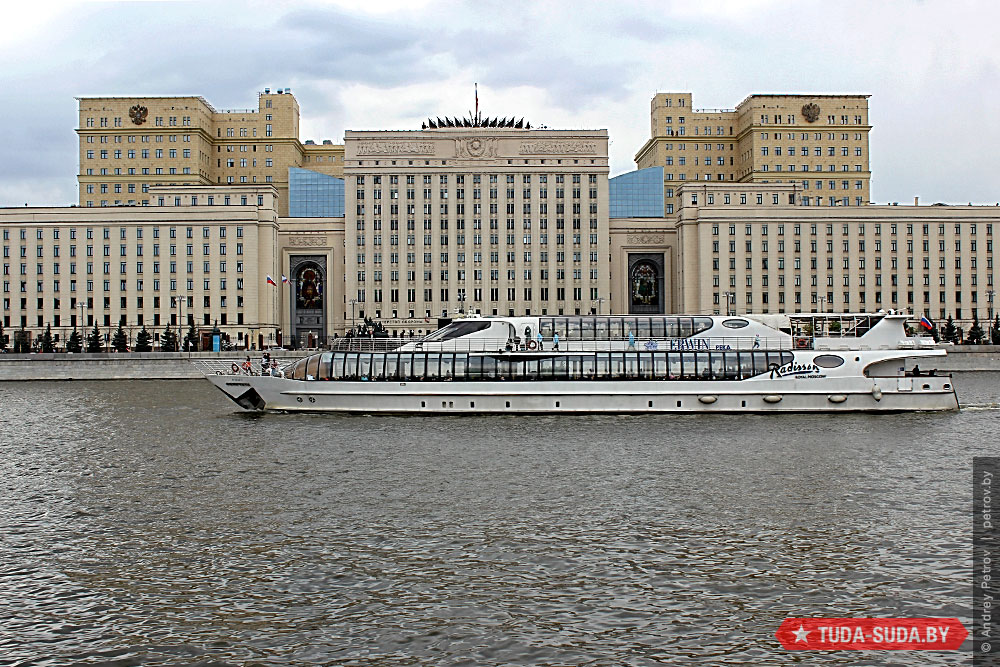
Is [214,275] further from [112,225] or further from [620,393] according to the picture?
[620,393]

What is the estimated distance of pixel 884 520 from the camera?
27.8 meters

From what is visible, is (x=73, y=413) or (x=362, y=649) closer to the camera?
(x=362, y=649)

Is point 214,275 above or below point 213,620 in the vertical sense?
above

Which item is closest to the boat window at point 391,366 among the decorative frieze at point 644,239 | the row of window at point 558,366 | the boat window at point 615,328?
the row of window at point 558,366

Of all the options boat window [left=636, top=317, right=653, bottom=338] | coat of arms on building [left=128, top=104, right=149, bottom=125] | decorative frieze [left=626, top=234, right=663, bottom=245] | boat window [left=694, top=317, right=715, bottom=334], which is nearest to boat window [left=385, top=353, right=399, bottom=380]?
boat window [left=636, top=317, right=653, bottom=338]

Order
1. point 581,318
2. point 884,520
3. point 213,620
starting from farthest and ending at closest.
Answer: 1. point 581,318
2. point 884,520
3. point 213,620

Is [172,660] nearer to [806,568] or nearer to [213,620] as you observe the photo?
[213,620]

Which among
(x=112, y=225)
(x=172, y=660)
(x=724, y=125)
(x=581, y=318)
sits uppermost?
(x=724, y=125)

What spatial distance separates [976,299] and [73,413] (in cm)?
13783

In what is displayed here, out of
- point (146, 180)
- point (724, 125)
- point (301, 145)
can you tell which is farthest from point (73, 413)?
point (724, 125)

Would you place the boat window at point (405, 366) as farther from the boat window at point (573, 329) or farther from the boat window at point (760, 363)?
the boat window at point (760, 363)

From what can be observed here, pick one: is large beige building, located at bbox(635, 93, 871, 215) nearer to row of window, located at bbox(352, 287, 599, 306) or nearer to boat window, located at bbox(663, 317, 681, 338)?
row of window, located at bbox(352, 287, 599, 306)

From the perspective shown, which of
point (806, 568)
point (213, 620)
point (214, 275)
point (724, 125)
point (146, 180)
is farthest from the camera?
point (724, 125)

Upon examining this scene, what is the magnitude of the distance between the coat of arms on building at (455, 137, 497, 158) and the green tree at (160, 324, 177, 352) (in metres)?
52.9
